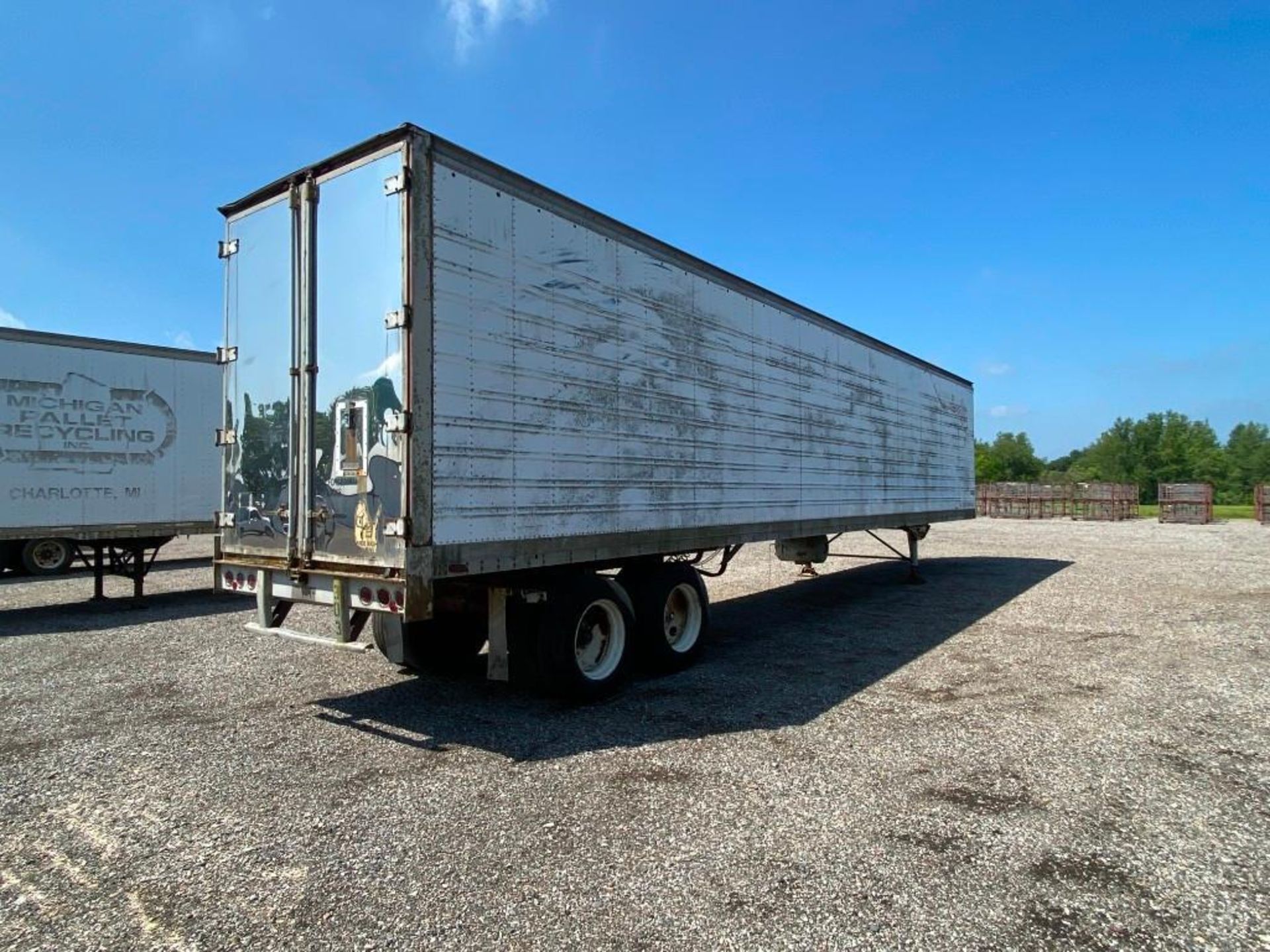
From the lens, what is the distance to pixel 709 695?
6.83 meters

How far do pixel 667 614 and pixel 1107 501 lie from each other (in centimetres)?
4004

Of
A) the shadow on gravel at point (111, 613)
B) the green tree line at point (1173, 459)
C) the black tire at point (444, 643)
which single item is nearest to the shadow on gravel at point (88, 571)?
the shadow on gravel at point (111, 613)

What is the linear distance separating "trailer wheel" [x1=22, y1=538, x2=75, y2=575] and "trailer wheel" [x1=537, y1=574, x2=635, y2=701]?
1229 centimetres

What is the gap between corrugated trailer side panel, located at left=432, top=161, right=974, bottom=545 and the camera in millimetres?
5344

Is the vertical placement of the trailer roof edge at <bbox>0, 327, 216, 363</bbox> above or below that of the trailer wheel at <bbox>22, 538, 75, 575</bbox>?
above

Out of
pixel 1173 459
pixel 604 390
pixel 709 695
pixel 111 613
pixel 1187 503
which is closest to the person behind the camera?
pixel 604 390

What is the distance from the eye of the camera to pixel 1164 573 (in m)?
15.4

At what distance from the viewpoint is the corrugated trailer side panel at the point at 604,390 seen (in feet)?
17.5

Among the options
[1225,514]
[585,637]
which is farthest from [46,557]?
[1225,514]

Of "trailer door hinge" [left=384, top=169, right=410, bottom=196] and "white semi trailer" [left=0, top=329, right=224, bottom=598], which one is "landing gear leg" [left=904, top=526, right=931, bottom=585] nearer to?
"trailer door hinge" [left=384, top=169, right=410, bottom=196]

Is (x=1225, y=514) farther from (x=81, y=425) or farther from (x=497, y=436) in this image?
(x=81, y=425)

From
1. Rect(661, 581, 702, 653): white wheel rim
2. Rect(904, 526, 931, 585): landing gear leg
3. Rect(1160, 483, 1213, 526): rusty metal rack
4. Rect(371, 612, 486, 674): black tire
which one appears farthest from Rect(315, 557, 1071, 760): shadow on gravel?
Rect(1160, 483, 1213, 526): rusty metal rack

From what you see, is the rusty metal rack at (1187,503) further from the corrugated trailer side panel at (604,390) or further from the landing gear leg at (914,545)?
the corrugated trailer side panel at (604,390)

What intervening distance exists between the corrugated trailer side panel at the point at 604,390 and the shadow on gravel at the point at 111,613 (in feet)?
26.5
